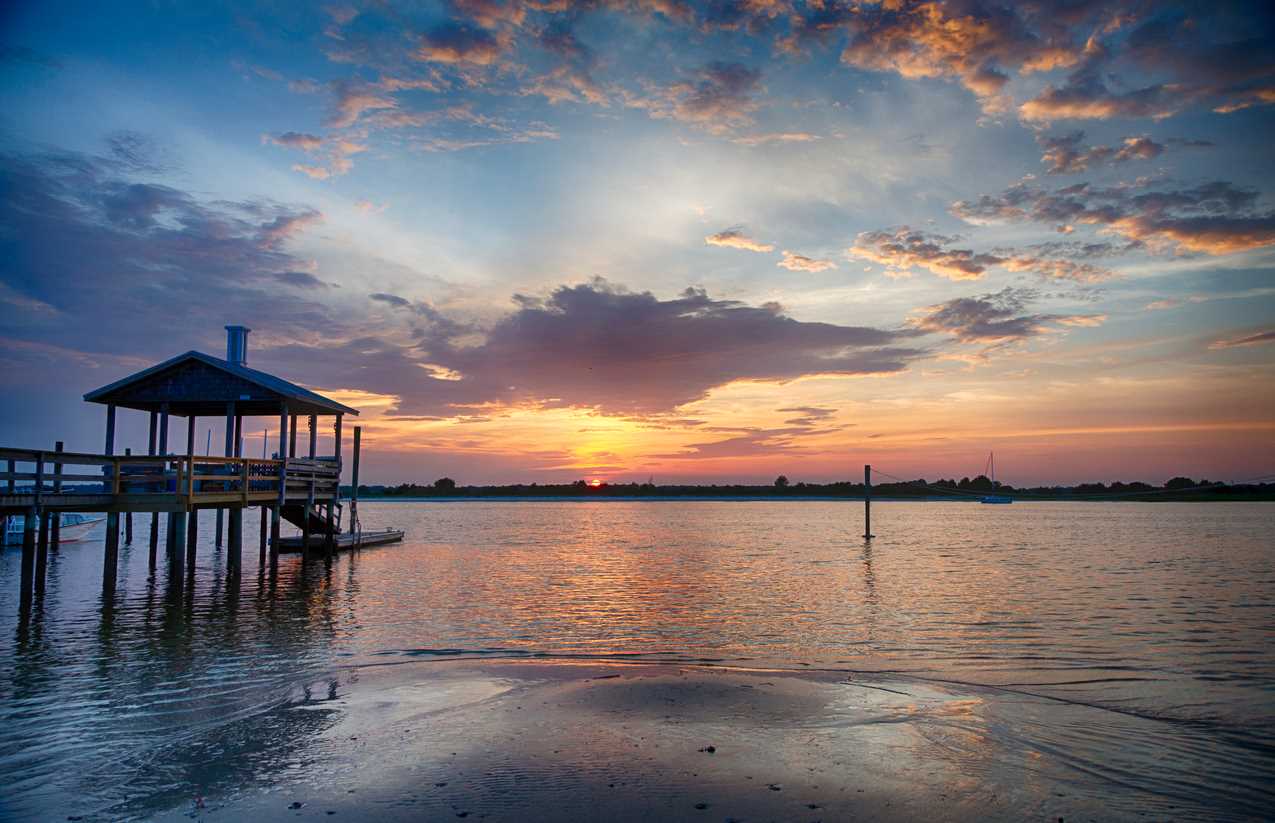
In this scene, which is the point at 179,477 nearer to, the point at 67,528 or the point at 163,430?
the point at 163,430

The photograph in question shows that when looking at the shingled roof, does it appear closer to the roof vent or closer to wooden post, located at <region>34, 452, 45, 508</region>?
the roof vent

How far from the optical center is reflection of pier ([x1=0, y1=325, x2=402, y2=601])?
71.6 feet

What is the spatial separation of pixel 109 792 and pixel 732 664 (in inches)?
405

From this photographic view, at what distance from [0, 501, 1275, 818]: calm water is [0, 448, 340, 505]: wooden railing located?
11.2 feet

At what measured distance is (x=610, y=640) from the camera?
17.5 meters

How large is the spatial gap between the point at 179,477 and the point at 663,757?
2197 centimetres

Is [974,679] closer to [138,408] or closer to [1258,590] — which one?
[1258,590]

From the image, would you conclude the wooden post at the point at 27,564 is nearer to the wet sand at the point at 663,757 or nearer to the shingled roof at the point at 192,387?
the shingled roof at the point at 192,387

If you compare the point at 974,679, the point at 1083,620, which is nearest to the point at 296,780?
the point at 974,679

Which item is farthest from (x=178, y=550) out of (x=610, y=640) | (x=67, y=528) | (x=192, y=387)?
(x=67, y=528)

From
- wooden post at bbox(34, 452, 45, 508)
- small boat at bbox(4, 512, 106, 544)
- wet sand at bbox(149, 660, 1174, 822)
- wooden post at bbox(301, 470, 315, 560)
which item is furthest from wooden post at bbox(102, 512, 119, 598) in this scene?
small boat at bbox(4, 512, 106, 544)

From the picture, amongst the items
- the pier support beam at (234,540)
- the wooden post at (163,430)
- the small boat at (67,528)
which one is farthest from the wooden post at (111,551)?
the small boat at (67,528)

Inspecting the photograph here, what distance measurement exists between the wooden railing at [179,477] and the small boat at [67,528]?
2326 cm

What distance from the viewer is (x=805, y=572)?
33625mm
